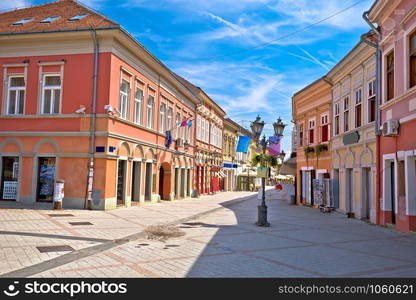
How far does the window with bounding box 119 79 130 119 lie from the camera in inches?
756

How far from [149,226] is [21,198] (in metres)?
8.06

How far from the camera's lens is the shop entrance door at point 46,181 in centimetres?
1789

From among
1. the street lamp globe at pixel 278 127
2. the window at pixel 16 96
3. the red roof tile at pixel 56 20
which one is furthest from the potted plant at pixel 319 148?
the window at pixel 16 96

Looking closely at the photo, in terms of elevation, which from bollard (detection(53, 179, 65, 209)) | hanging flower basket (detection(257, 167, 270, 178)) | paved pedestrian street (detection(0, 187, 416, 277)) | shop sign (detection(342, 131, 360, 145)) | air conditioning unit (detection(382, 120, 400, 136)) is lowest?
paved pedestrian street (detection(0, 187, 416, 277))

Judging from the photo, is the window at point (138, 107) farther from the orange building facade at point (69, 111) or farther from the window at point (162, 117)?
the window at point (162, 117)

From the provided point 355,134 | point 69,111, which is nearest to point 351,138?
point 355,134

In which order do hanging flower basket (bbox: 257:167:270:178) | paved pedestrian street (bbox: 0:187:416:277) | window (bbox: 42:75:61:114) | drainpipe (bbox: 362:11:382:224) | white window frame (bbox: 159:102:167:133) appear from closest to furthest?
paved pedestrian street (bbox: 0:187:416:277) < drainpipe (bbox: 362:11:382:224) < hanging flower basket (bbox: 257:167:270:178) < window (bbox: 42:75:61:114) < white window frame (bbox: 159:102:167:133)

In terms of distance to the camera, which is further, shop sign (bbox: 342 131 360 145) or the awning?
the awning

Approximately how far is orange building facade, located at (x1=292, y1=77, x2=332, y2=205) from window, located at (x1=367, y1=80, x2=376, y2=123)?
5.88 metres

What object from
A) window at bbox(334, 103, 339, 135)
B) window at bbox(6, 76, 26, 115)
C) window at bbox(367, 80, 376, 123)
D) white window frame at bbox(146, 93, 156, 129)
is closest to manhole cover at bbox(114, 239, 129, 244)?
window at bbox(6, 76, 26, 115)

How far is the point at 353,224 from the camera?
15.8 meters

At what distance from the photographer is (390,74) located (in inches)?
568

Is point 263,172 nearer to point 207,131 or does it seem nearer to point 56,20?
point 56,20

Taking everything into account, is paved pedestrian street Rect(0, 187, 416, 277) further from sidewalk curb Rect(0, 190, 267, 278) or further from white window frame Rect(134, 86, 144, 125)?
white window frame Rect(134, 86, 144, 125)
